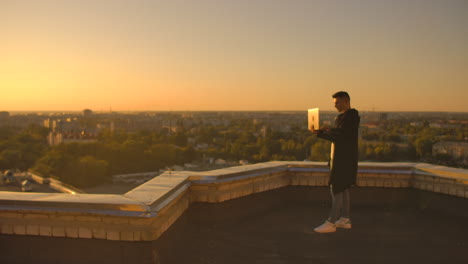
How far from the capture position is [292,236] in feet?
10.9

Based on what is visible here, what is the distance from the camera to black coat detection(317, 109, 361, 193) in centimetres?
323

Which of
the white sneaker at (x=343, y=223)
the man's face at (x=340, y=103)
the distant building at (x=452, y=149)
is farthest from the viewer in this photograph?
the distant building at (x=452, y=149)

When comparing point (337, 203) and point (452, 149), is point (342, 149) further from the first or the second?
point (452, 149)

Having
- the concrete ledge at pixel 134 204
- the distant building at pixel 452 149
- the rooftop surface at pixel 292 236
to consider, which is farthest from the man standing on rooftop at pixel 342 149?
the distant building at pixel 452 149

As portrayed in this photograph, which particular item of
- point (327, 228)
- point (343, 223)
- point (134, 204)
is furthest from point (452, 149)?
point (134, 204)

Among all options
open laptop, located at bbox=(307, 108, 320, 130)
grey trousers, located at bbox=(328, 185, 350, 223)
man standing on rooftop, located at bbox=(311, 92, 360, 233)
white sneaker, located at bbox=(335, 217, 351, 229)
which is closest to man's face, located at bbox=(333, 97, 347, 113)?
man standing on rooftop, located at bbox=(311, 92, 360, 233)

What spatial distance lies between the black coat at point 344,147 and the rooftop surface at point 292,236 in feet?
1.60

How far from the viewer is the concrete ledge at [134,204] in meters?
2.62

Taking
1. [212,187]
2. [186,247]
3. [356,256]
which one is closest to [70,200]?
[186,247]

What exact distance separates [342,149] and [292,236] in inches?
33.6

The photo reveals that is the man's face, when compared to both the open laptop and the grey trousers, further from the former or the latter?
the grey trousers

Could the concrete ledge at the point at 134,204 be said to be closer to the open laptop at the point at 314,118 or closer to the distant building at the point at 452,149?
the open laptop at the point at 314,118

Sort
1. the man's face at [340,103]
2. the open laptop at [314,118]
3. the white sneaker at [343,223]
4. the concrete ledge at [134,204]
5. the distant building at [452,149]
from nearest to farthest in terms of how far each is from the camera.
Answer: the concrete ledge at [134,204], the open laptop at [314,118], the man's face at [340,103], the white sneaker at [343,223], the distant building at [452,149]

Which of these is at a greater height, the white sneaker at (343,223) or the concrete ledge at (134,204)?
the concrete ledge at (134,204)
